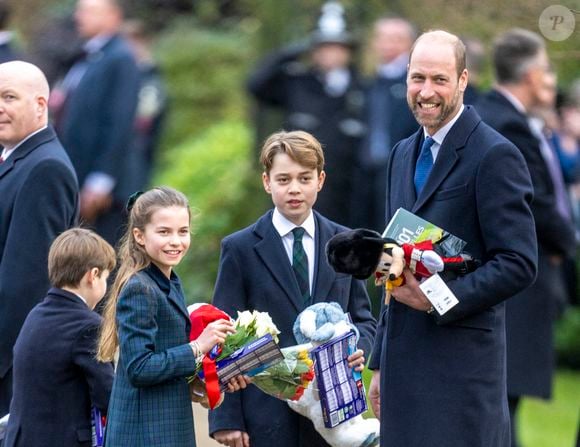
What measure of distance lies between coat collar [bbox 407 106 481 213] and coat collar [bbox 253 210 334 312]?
61cm

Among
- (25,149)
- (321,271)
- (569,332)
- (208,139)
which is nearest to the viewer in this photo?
(321,271)

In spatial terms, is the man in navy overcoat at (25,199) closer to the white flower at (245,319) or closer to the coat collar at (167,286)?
the coat collar at (167,286)

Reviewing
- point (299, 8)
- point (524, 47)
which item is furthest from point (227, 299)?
point (299, 8)

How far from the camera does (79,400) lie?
550cm

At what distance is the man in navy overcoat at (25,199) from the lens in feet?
20.0

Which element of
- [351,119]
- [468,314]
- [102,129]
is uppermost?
[351,119]

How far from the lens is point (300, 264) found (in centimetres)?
557

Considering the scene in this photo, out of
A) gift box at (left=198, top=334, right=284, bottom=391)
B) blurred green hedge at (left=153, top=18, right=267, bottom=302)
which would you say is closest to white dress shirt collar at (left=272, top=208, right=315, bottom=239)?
gift box at (left=198, top=334, right=284, bottom=391)

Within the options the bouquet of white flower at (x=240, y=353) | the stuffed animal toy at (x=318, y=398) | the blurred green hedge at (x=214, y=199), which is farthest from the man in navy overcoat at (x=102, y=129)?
the bouquet of white flower at (x=240, y=353)

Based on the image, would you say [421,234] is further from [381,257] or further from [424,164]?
[424,164]

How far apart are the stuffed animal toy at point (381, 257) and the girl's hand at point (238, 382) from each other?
60cm

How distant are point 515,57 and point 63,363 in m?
3.19

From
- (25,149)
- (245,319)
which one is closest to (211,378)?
(245,319)

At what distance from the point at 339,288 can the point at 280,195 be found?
17.6 inches
